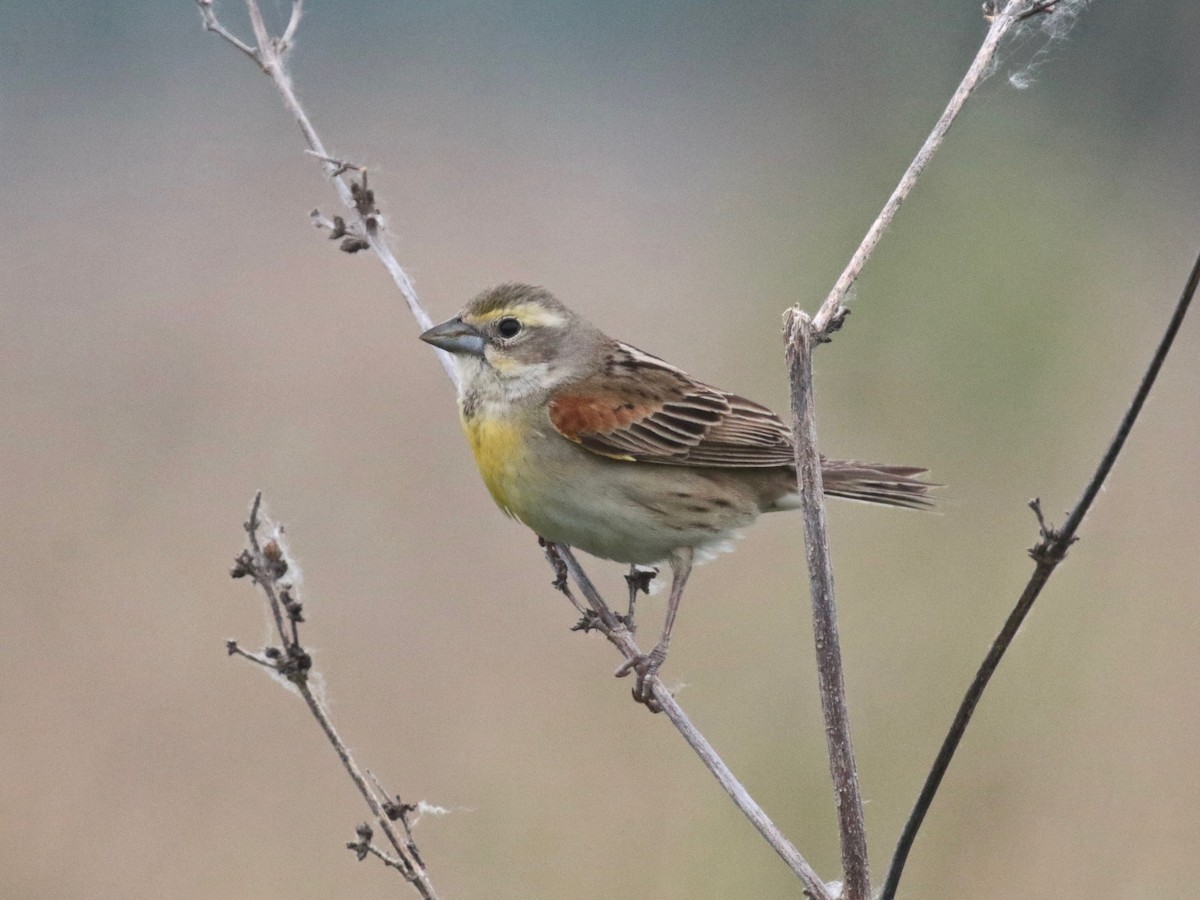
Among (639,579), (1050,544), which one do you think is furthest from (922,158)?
(639,579)

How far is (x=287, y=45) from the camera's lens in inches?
142

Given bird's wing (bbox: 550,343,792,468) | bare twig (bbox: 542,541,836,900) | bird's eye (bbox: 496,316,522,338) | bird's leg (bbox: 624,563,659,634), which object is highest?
bird's eye (bbox: 496,316,522,338)

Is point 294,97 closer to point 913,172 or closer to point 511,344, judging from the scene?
point 511,344

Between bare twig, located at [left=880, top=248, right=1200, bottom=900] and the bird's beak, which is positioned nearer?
bare twig, located at [left=880, top=248, right=1200, bottom=900]

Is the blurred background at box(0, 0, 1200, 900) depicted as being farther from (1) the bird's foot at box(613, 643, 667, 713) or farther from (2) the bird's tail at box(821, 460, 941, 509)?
(1) the bird's foot at box(613, 643, 667, 713)

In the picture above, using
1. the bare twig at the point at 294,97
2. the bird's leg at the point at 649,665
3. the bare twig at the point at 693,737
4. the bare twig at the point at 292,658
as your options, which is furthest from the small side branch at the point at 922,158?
the bare twig at the point at 294,97

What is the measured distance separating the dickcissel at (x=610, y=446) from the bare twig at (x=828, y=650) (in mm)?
1422

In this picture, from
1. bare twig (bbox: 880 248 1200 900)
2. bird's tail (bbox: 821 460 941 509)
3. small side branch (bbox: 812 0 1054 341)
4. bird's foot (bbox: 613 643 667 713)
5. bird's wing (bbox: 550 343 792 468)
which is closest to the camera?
bare twig (bbox: 880 248 1200 900)

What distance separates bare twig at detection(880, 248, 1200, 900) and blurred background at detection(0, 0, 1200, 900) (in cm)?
95

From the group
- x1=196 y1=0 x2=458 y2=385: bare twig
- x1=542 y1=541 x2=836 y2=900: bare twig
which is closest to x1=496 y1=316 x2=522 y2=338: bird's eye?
x1=196 y1=0 x2=458 y2=385: bare twig

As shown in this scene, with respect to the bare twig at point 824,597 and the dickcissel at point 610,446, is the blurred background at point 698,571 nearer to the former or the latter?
the dickcissel at point 610,446

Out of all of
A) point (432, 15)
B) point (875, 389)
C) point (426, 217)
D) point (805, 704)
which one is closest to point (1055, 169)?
point (875, 389)

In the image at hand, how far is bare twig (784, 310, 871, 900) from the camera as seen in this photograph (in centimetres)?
244

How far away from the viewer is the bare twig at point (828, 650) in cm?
244
